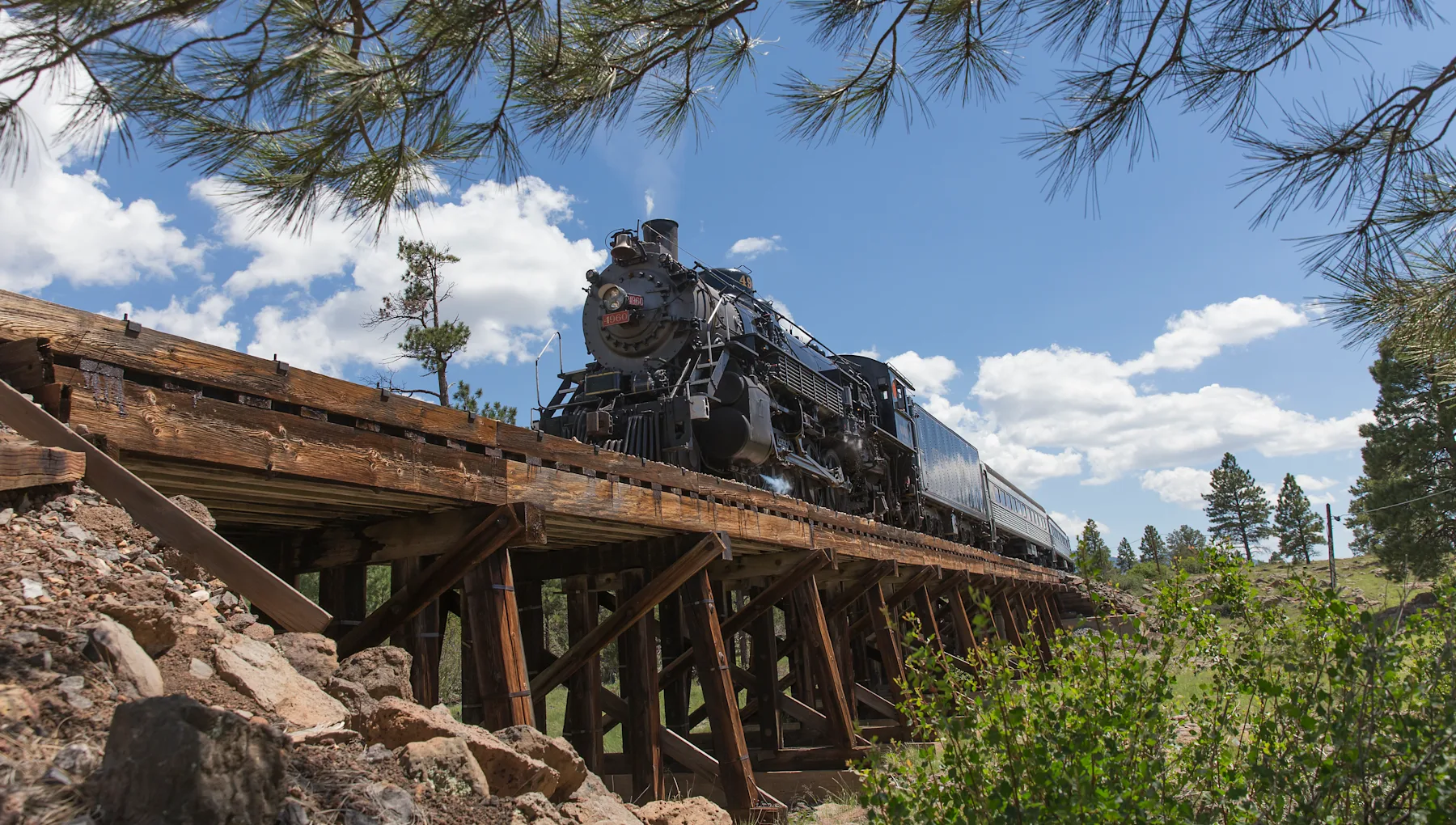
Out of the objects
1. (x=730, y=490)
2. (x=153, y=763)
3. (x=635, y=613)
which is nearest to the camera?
(x=153, y=763)

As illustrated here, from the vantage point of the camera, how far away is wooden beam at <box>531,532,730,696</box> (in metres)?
6.00

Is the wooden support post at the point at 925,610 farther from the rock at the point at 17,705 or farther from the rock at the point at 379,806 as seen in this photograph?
the rock at the point at 17,705

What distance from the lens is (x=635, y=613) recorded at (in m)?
6.05

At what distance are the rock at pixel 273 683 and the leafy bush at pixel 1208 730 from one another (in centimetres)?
173

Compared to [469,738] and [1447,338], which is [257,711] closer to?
[469,738]

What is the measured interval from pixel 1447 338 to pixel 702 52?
3.61 metres

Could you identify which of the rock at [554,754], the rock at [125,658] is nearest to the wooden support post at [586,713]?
the rock at [554,754]

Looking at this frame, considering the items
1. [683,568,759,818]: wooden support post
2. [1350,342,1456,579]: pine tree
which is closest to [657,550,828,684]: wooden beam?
[683,568,759,818]: wooden support post

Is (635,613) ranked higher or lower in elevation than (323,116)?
lower

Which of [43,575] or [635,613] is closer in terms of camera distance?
[43,575]

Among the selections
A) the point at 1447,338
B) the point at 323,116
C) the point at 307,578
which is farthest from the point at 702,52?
the point at 307,578

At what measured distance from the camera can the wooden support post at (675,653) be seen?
920 centimetres

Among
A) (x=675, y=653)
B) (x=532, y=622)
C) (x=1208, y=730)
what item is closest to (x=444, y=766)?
(x=1208, y=730)

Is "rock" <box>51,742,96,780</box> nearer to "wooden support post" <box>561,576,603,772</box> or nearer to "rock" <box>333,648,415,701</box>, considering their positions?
"rock" <box>333,648,415,701</box>
